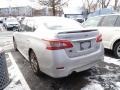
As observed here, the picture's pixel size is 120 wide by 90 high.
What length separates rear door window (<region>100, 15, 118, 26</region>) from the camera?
22.9 ft

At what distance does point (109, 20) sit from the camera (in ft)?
23.6

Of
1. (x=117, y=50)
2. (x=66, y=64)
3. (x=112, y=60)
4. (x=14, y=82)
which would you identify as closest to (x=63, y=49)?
(x=66, y=64)

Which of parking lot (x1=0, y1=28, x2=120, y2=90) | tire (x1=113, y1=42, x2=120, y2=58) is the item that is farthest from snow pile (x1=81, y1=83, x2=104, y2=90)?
tire (x1=113, y1=42, x2=120, y2=58)

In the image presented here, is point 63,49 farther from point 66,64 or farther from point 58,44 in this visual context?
point 66,64

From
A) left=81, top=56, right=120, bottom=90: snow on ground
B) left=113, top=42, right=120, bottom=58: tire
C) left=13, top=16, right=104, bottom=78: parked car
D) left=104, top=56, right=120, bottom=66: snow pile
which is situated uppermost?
left=13, top=16, right=104, bottom=78: parked car

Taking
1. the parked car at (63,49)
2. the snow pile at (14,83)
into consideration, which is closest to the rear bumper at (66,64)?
the parked car at (63,49)

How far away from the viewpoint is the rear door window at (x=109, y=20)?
6.98m

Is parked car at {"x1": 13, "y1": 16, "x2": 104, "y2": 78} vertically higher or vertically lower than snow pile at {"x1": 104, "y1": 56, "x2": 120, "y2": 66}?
higher

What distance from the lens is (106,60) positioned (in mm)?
6664

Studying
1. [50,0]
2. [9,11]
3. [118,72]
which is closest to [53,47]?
[118,72]

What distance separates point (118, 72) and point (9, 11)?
63.2 meters

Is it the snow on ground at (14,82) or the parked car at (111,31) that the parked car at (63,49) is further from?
the parked car at (111,31)

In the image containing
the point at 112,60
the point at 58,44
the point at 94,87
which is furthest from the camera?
the point at 112,60

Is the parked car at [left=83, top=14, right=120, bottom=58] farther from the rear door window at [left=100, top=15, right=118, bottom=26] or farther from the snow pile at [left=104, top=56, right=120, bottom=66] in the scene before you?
the snow pile at [left=104, top=56, right=120, bottom=66]
